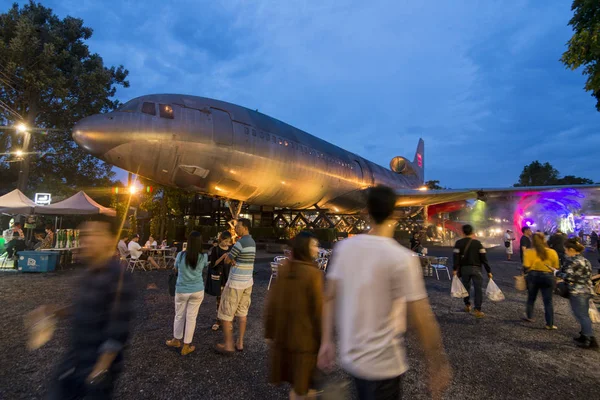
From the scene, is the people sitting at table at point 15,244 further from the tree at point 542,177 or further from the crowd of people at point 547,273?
the tree at point 542,177

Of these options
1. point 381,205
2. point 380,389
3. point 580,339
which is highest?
point 381,205

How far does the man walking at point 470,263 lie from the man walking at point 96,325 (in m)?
6.52

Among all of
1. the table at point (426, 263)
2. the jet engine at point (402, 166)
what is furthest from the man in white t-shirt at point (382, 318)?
the jet engine at point (402, 166)

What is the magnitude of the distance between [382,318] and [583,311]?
215 inches

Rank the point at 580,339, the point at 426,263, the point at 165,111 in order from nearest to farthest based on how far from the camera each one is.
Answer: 1. the point at 580,339
2. the point at 165,111
3. the point at 426,263

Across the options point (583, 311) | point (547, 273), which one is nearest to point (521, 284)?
point (547, 273)

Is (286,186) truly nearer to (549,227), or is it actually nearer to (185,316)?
(185,316)


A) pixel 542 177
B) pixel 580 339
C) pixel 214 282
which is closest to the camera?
pixel 580 339

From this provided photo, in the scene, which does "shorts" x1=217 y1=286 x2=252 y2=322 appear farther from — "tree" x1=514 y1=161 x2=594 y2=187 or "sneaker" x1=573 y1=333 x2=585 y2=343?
"tree" x1=514 y1=161 x2=594 y2=187

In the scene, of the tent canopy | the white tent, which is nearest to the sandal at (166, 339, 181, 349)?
the tent canopy

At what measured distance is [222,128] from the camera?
10.4 m

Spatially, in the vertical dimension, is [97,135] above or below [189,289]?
above

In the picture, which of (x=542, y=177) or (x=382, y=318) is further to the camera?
(x=542, y=177)

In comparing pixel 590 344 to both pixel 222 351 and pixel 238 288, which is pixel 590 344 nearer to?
pixel 238 288
